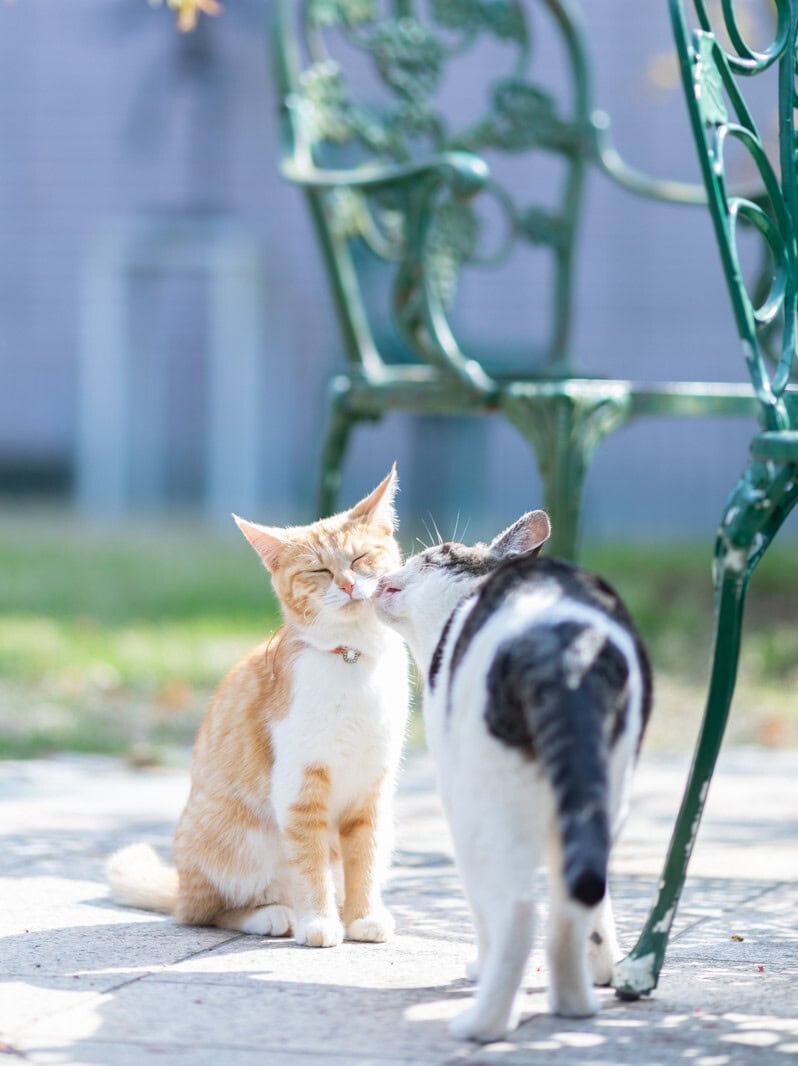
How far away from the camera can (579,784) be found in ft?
6.04

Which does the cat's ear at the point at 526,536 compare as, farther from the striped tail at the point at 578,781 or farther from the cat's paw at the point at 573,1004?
the cat's paw at the point at 573,1004

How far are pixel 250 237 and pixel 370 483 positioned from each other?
2359 mm

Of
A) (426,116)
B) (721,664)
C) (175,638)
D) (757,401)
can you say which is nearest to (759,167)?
(757,401)

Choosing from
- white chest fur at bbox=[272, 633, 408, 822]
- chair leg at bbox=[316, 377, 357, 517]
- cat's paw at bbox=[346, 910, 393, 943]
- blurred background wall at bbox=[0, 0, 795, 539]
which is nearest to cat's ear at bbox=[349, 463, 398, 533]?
white chest fur at bbox=[272, 633, 408, 822]

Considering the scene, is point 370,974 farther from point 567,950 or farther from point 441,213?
point 441,213

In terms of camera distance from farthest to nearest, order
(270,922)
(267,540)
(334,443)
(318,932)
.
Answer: (334,443), (267,540), (270,922), (318,932)

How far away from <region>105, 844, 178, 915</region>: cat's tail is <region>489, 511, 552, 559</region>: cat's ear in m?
0.92

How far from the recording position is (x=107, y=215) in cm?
1379

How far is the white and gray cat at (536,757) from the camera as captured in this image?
1856 mm

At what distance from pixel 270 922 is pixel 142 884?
0.31 metres

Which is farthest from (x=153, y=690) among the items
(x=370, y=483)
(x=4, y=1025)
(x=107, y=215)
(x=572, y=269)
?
(x=107, y=215)

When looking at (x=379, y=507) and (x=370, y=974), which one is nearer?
(x=370, y=974)

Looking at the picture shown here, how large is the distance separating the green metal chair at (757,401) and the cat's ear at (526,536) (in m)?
0.34

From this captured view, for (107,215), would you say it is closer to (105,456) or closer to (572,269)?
(105,456)
